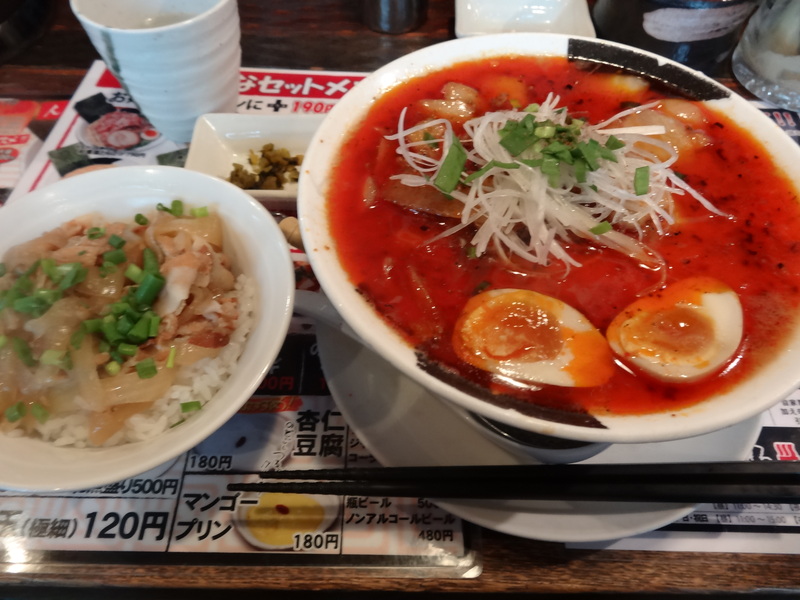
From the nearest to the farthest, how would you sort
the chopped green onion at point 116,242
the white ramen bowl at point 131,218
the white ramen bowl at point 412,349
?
the white ramen bowl at point 412,349, the white ramen bowl at point 131,218, the chopped green onion at point 116,242

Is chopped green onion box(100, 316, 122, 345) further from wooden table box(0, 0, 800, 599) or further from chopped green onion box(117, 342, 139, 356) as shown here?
wooden table box(0, 0, 800, 599)

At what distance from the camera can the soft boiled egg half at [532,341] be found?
3.60 feet

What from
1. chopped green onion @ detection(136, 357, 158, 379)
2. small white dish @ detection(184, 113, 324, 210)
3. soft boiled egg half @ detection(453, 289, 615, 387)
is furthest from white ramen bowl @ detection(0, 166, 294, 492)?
soft boiled egg half @ detection(453, 289, 615, 387)

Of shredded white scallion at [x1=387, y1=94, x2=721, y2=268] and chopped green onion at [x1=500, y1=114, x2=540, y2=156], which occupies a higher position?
chopped green onion at [x1=500, y1=114, x2=540, y2=156]

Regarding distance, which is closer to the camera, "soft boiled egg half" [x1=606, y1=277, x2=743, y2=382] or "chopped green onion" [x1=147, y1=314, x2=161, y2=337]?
"soft boiled egg half" [x1=606, y1=277, x2=743, y2=382]

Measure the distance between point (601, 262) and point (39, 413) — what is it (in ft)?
5.10

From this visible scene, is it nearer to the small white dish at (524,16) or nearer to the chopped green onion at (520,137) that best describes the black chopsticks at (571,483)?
the chopped green onion at (520,137)

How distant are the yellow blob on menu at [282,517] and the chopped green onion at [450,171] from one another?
975mm

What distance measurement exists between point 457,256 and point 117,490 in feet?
3.97

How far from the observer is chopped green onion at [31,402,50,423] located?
1.34 metres

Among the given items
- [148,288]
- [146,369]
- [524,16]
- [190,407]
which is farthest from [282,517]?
[524,16]

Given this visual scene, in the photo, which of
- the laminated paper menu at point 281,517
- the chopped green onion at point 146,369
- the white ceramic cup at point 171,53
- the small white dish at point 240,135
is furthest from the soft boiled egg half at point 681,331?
the white ceramic cup at point 171,53

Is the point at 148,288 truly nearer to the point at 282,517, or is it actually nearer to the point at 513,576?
the point at 282,517

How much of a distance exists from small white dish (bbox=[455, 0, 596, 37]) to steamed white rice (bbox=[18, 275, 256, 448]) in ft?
7.02
